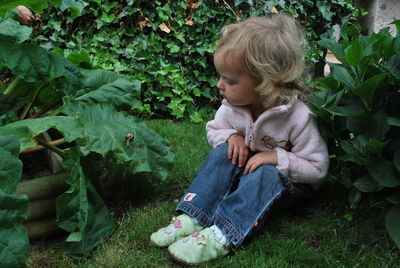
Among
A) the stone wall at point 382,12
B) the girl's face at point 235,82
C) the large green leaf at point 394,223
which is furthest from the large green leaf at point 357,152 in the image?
the stone wall at point 382,12

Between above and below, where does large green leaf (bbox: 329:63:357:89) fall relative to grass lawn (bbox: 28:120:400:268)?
above

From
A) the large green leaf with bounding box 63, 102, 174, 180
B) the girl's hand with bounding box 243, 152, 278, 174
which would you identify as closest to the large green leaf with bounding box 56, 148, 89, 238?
the large green leaf with bounding box 63, 102, 174, 180

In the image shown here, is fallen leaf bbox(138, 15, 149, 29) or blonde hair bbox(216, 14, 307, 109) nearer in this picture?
blonde hair bbox(216, 14, 307, 109)

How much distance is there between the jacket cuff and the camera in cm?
205

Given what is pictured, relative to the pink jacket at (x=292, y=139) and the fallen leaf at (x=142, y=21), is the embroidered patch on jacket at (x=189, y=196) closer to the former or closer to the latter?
the pink jacket at (x=292, y=139)

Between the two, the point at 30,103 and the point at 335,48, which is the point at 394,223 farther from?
the point at 30,103

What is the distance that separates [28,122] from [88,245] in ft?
1.88

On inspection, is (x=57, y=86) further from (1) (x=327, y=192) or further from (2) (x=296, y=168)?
(1) (x=327, y=192)

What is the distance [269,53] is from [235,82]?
194 mm

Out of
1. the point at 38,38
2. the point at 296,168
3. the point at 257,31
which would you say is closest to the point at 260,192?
the point at 296,168

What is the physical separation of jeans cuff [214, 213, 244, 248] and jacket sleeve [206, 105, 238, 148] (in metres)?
0.45

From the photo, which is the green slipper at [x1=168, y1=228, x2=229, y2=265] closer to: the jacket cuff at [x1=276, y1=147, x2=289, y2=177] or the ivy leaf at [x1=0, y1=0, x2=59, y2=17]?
the jacket cuff at [x1=276, y1=147, x2=289, y2=177]

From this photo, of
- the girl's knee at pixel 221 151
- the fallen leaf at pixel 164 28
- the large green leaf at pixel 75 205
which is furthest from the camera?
the fallen leaf at pixel 164 28

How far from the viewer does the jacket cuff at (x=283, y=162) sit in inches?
80.6
